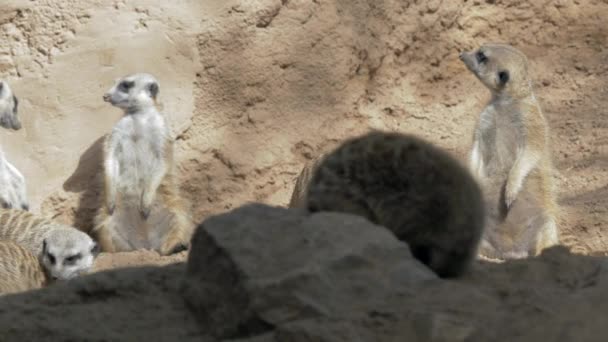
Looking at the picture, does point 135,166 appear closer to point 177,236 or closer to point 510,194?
point 177,236

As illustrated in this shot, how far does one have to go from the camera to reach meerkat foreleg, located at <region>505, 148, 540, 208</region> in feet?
19.3

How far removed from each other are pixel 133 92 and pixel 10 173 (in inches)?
31.6

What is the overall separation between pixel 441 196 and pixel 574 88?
4.94m

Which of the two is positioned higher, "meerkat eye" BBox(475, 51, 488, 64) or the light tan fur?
"meerkat eye" BBox(475, 51, 488, 64)

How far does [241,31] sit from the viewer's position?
21.7ft

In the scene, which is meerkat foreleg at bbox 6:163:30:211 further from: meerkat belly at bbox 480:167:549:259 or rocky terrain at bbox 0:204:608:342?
rocky terrain at bbox 0:204:608:342

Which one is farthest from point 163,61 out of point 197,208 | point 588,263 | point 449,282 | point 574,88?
point 449,282

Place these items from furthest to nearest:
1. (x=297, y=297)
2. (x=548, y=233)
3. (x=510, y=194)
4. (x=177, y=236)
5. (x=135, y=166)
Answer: (x=135, y=166)
(x=177, y=236)
(x=510, y=194)
(x=548, y=233)
(x=297, y=297)

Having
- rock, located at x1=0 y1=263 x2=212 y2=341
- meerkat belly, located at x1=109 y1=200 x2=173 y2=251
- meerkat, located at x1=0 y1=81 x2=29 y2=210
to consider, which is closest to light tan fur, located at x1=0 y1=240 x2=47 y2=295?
meerkat, located at x1=0 y1=81 x2=29 y2=210

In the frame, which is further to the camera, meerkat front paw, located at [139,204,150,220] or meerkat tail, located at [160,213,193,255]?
meerkat front paw, located at [139,204,150,220]

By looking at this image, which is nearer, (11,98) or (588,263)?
(588,263)

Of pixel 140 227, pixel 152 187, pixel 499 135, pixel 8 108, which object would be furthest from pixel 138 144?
A: pixel 499 135

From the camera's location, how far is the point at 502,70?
5.99m

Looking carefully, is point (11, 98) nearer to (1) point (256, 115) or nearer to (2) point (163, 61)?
(2) point (163, 61)
